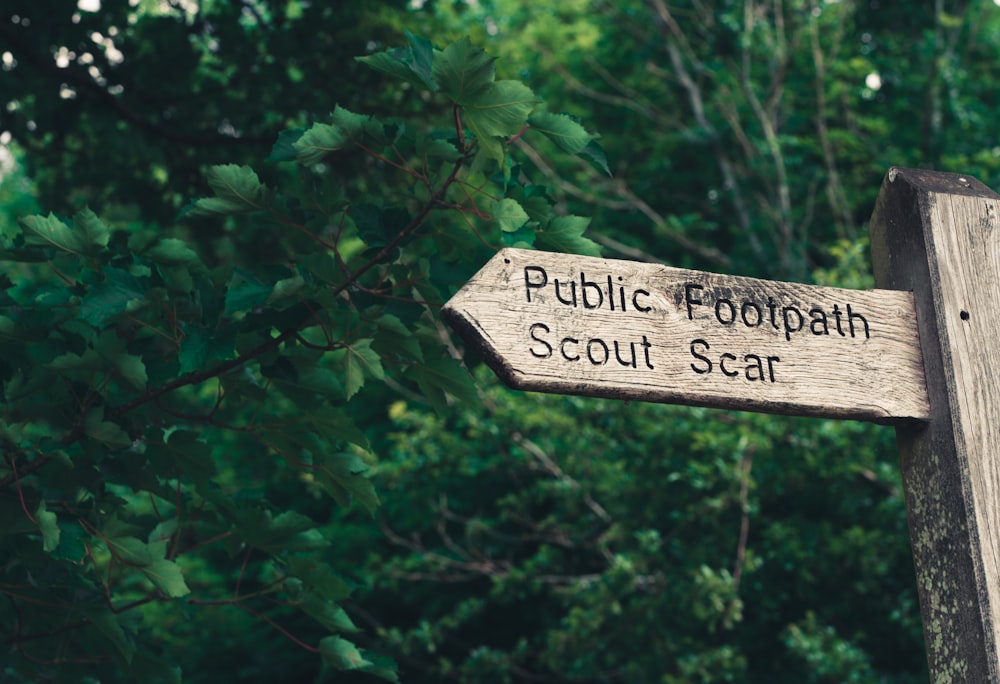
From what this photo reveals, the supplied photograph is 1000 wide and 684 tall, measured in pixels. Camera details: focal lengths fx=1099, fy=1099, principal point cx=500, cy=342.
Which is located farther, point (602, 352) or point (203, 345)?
point (203, 345)

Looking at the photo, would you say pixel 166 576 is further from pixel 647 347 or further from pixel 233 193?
pixel 647 347

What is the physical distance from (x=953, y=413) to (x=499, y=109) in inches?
39.9

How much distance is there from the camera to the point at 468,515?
9.83 m

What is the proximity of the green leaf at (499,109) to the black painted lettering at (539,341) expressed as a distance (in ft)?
1.08

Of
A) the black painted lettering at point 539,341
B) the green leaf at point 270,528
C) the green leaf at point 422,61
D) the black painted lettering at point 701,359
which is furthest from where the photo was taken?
the green leaf at point 270,528

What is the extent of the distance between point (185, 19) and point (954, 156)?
654cm

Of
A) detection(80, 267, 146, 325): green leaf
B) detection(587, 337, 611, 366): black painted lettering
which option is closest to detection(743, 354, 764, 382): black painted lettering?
detection(587, 337, 611, 366): black painted lettering

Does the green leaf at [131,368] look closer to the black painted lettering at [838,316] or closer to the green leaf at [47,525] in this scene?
the green leaf at [47,525]

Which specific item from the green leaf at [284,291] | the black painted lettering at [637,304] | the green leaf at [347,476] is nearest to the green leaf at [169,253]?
the green leaf at [284,291]

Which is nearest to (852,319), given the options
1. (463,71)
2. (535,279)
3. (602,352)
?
(602,352)

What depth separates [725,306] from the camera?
2.04 m

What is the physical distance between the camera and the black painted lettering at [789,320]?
206 centimetres

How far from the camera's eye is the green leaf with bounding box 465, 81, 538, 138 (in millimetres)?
1825

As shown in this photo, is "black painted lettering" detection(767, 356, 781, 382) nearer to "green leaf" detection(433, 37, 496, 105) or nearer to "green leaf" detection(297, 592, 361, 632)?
"green leaf" detection(433, 37, 496, 105)
